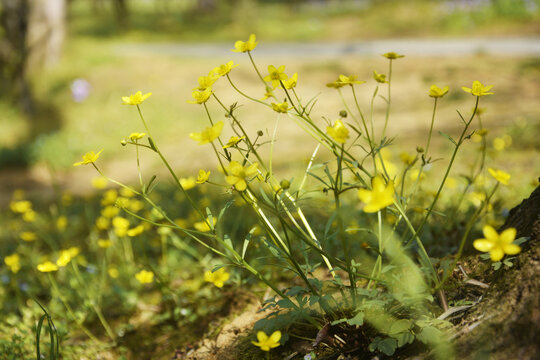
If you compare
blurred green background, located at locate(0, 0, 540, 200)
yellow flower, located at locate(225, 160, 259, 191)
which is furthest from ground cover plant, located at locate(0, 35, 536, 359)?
blurred green background, located at locate(0, 0, 540, 200)

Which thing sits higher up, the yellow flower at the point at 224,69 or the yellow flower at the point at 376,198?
the yellow flower at the point at 224,69

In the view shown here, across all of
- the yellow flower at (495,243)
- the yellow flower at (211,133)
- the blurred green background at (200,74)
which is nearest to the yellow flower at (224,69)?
the yellow flower at (211,133)

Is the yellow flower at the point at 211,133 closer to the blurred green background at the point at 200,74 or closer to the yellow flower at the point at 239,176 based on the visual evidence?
the yellow flower at the point at 239,176

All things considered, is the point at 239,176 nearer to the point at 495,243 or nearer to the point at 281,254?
the point at 281,254

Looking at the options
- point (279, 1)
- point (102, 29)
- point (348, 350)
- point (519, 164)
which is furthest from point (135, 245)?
point (279, 1)

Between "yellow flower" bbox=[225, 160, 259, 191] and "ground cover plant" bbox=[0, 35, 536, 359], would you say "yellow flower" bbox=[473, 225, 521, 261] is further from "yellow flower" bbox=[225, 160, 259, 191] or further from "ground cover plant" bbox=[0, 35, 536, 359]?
"yellow flower" bbox=[225, 160, 259, 191]

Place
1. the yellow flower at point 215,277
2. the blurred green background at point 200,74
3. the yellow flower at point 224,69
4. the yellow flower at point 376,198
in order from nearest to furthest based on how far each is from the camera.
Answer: the yellow flower at point 376,198 → the yellow flower at point 224,69 → the yellow flower at point 215,277 → the blurred green background at point 200,74
